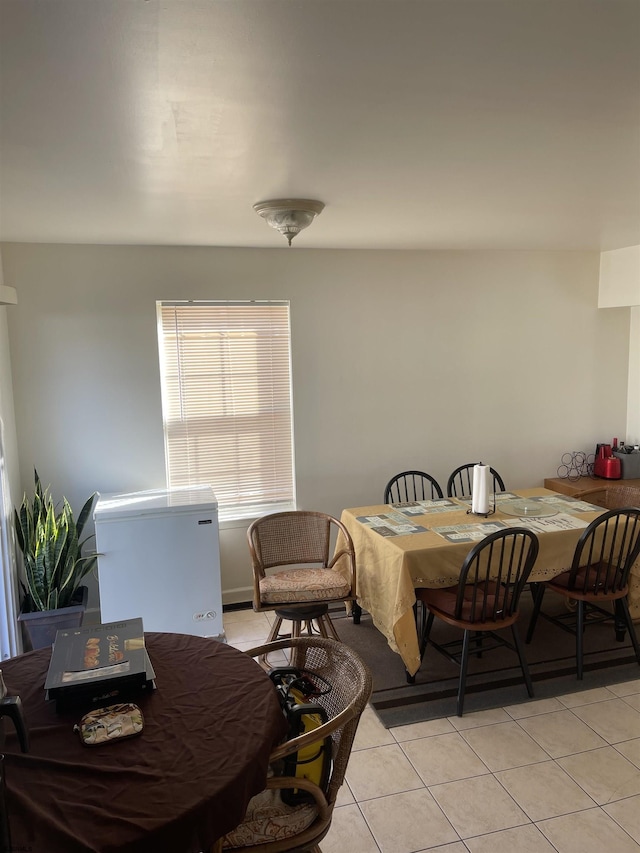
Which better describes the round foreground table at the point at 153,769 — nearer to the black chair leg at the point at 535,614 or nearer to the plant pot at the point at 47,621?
the plant pot at the point at 47,621

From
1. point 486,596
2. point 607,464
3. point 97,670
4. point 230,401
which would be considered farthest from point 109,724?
point 607,464

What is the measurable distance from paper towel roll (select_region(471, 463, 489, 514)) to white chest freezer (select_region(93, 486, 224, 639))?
152cm

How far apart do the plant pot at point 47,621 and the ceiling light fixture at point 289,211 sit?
2271 mm

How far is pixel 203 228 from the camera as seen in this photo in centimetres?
315

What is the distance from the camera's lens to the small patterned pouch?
1426 millimetres

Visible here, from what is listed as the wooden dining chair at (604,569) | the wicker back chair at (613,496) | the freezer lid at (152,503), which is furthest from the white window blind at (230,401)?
the wicker back chair at (613,496)

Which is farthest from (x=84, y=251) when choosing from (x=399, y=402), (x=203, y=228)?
(x=399, y=402)

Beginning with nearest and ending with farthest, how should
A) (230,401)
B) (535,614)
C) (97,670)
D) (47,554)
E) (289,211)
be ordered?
(97,670) < (289,211) < (47,554) < (535,614) < (230,401)

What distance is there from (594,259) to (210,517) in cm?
357

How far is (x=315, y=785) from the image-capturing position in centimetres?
157

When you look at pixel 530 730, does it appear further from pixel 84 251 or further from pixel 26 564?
pixel 84 251

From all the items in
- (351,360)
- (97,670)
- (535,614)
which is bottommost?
(535,614)

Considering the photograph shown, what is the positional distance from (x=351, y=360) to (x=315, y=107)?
8.75 ft

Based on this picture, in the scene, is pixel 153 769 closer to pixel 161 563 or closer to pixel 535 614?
pixel 161 563
